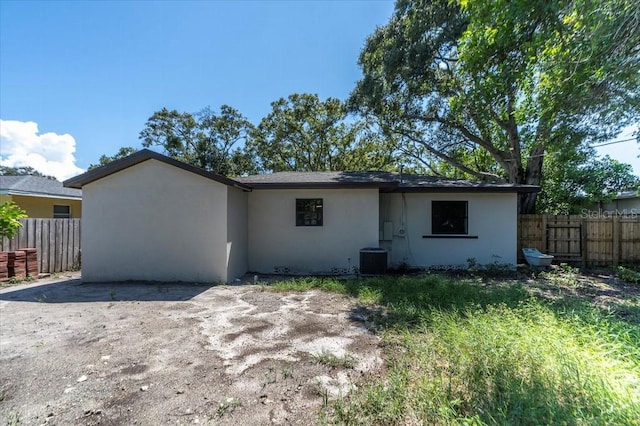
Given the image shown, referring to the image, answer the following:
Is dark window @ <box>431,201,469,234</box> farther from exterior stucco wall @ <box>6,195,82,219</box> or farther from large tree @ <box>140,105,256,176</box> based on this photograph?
large tree @ <box>140,105,256,176</box>

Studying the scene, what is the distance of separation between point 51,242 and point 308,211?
25.1 ft

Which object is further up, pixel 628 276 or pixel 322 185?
pixel 322 185

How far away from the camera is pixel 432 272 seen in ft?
29.5

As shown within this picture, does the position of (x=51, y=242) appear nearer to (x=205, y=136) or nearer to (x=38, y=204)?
(x=38, y=204)

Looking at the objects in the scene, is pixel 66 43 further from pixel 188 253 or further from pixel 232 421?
pixel 232 421

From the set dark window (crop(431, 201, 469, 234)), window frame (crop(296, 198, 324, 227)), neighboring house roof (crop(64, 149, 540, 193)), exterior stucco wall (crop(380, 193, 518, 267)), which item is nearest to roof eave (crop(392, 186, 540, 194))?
neighboring house roof (crop(64, 149, 540, 193))

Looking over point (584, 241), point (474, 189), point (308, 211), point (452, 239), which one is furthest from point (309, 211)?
point (584, 241)

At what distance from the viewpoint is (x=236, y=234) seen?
8.23m

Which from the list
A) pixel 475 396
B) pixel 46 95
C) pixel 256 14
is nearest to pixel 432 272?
pixel 475 396

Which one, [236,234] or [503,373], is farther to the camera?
[236,234]

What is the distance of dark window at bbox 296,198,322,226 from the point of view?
9102mm

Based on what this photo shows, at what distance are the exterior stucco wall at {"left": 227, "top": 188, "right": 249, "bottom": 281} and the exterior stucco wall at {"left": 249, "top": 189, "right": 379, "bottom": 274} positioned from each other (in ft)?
1.07

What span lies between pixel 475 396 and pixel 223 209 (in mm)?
6418

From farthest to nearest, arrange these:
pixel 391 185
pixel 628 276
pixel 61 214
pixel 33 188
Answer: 1. pixel 61 214
2. pixel 33 188
3. pixel 391 185
4. pixel 628 276
